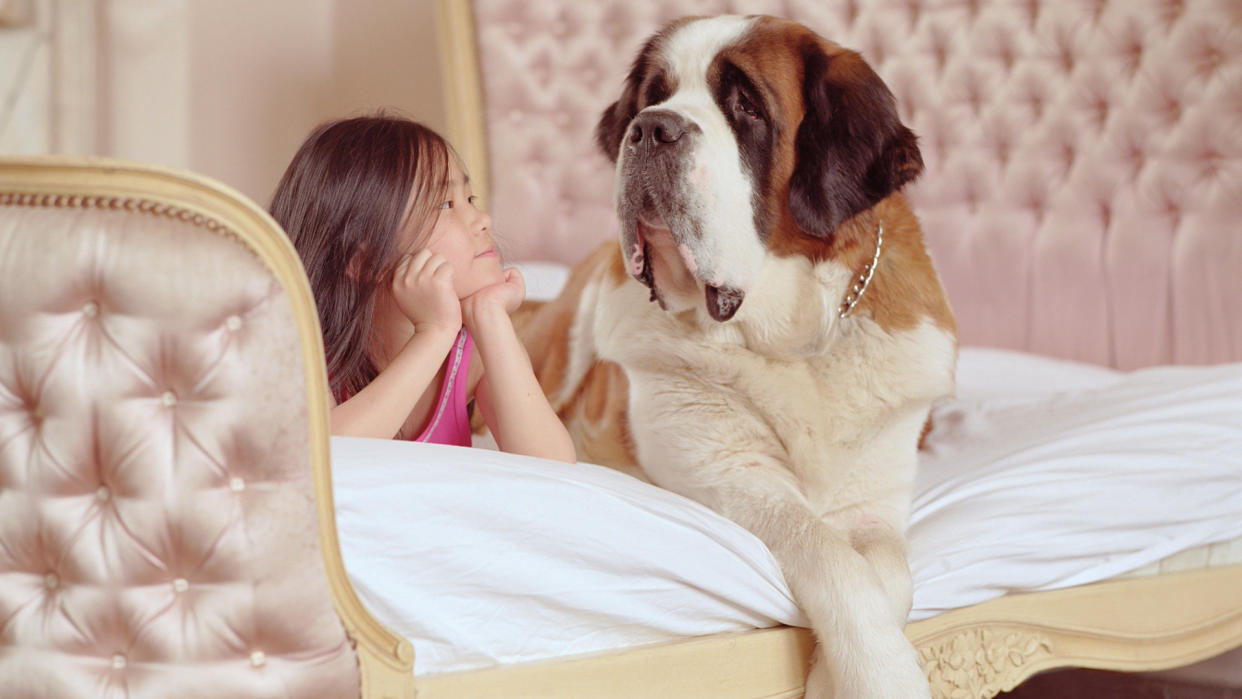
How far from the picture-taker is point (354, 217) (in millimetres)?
1375

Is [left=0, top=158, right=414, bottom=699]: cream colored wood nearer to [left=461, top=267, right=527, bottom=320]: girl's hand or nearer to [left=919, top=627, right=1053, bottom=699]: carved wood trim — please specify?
[left=461, top=267, right=527, bottom=320]: girl's hand

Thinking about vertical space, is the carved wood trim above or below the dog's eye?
below

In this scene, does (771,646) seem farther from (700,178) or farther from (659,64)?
(659,64)

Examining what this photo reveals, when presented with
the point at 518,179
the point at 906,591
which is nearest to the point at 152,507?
the point at 906,591

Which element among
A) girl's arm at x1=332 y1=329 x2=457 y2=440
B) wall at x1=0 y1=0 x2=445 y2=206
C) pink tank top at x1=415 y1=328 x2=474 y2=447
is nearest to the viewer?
girl's arm at x1=332 y1=329 x2=457 y2=440

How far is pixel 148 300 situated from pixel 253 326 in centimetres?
8

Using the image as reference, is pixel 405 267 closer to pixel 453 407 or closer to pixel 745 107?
pixel 453 407

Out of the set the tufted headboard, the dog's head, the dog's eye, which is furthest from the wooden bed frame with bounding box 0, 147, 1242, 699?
the tufted headboard

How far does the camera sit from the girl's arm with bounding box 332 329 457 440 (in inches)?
48.6

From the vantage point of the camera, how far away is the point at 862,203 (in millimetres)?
1356

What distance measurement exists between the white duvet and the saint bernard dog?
122mm

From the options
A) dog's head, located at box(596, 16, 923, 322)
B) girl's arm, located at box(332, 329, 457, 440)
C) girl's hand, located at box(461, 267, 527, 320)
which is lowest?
girl's arm, located at box(332, 329, 457, 440)

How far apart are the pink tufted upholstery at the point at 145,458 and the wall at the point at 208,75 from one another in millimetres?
1827

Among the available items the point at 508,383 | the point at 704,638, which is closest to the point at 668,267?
the point at 508,383
